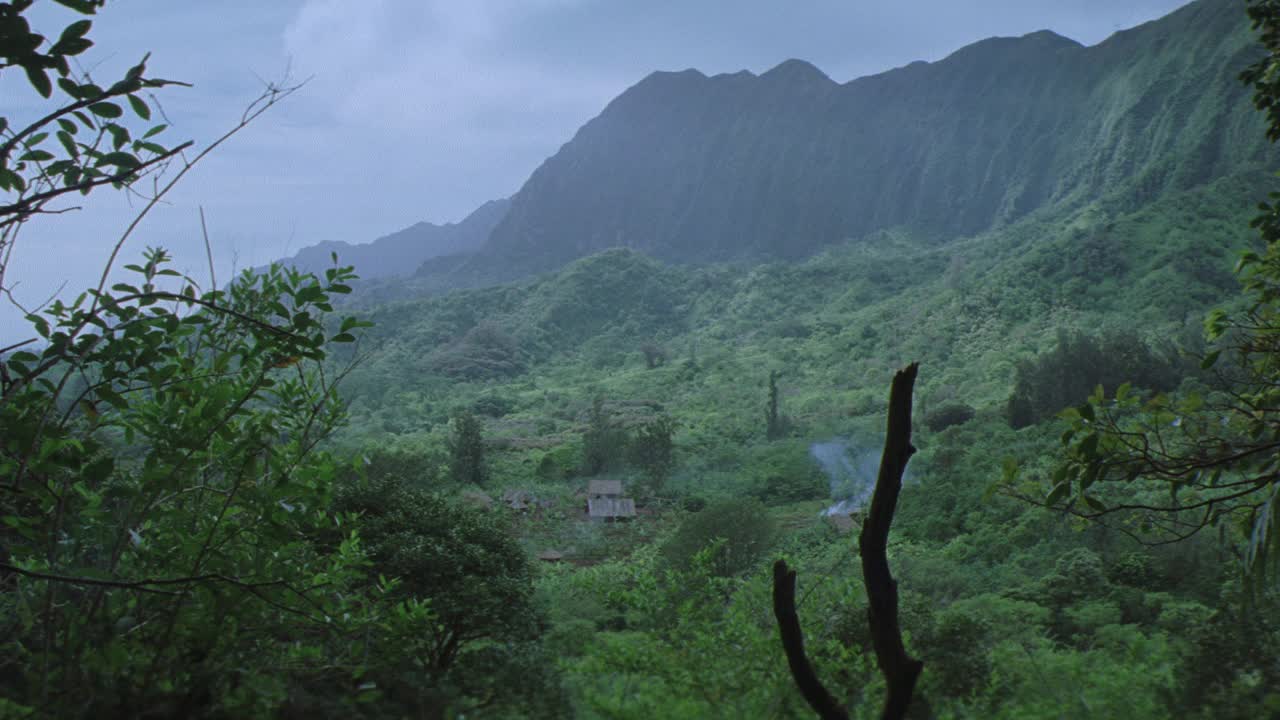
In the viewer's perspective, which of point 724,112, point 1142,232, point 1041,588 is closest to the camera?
point 1041,588

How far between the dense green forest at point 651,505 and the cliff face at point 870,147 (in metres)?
14.3

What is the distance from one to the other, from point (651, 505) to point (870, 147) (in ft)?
230

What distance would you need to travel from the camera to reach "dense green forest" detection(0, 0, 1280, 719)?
131cm

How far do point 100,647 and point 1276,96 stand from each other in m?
3.02

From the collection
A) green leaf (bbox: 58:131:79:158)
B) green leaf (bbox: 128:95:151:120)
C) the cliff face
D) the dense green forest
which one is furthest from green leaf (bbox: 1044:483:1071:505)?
the cliff face

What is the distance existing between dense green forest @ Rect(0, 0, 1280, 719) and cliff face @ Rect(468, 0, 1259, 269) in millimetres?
14289

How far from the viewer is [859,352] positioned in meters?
34.8

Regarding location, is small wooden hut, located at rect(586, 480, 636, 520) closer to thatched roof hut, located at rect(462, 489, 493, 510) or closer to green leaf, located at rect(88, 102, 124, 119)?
thatched roof hut, located at rect(462, 489, 493, 510)

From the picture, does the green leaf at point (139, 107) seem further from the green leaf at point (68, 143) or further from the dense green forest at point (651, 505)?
the green leaf at point (68, 143)

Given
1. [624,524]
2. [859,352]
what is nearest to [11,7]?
[624,524]

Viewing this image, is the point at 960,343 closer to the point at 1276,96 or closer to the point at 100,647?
the point at 1276,96

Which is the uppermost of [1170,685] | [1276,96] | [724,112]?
[724,112]

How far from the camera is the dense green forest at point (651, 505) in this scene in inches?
51.4

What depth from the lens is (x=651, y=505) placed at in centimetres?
1841
